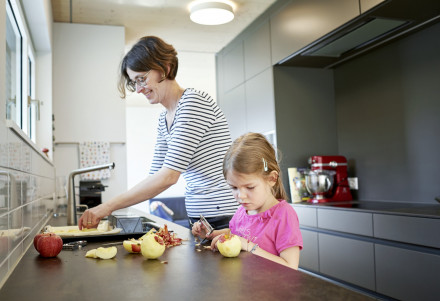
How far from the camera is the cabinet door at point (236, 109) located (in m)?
4.18

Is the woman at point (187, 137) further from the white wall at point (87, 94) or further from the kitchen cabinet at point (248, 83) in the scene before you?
the white wall at point (87, 94)

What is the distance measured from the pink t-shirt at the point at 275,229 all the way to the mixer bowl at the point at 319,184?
1976 millimetres

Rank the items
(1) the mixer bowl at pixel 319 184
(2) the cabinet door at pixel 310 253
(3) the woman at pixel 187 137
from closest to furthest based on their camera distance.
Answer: (3) the woman at pixel 187 137, (2) the cabinet door at pixel 310 253, (1) the mixer bowl at pixel 319 184

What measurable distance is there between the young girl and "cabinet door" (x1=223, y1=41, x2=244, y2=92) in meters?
2.99

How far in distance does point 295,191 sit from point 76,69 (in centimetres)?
234

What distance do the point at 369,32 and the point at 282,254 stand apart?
216cm

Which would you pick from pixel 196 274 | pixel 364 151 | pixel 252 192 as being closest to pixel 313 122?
pixel 364 151

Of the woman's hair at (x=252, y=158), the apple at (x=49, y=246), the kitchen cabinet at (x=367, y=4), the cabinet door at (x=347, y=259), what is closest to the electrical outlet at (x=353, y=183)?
the cabinet door at (x=347, y=259)

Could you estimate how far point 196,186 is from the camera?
152 cm

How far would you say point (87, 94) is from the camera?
3977mm

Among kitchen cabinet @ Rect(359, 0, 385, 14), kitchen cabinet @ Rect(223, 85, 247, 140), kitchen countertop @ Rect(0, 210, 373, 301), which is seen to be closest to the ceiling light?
kitchen cabinet @ Rect(223, 85, 247, 140)

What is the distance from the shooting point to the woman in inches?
53.8

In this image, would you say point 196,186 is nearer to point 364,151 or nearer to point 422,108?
point 422,108


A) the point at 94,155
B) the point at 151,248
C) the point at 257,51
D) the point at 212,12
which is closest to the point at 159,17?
the point at 212,12
